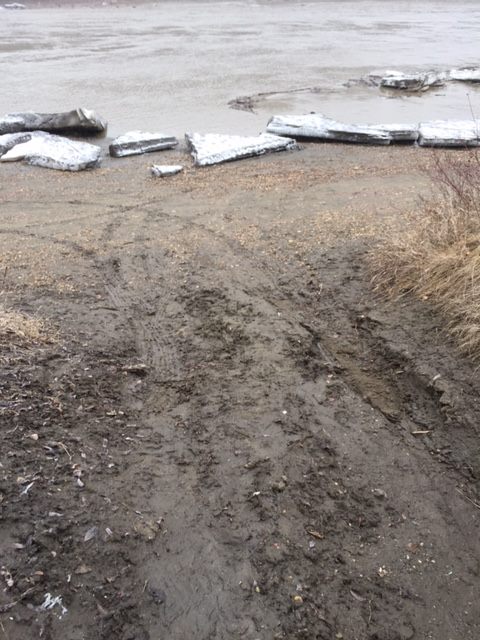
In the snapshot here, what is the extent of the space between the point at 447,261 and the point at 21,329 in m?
2.98

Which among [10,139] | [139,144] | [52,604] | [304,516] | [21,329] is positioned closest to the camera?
[52,604]

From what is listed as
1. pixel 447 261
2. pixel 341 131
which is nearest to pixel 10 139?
pixel 341 131

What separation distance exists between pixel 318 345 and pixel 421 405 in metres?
0.84

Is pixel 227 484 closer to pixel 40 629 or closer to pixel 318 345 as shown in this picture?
pixel 40 629

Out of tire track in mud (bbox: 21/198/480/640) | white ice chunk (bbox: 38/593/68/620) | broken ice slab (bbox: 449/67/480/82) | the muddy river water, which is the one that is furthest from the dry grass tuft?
broken ice slab (bbox: 449/67/480/82)

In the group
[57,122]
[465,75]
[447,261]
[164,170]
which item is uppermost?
[447,261]

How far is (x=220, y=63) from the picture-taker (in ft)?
53.0

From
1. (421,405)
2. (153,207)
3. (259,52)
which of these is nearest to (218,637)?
(421,405)

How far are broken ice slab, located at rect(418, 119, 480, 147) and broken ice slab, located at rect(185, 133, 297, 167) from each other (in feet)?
7.02

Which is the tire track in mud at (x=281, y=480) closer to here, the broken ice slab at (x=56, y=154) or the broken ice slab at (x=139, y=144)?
the broken ice slab at (x=56, y=154)

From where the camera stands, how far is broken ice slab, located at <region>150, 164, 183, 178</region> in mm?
7793

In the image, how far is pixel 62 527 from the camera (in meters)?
2.38

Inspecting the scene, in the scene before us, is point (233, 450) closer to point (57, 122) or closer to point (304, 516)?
Result: point (304, 516)

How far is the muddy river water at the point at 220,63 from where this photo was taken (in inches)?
460
